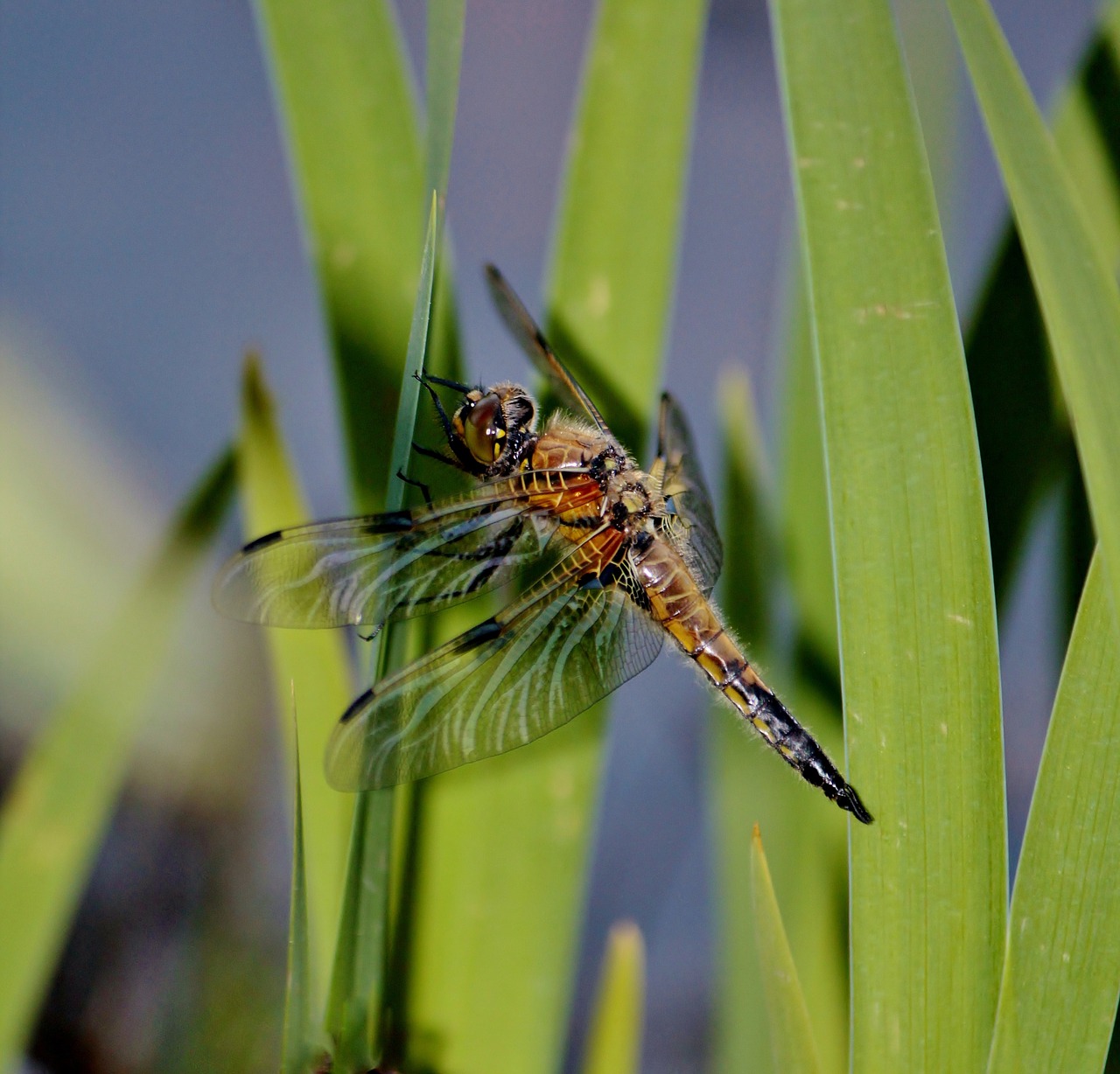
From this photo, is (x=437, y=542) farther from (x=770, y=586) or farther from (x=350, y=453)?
(x=770, y=586)

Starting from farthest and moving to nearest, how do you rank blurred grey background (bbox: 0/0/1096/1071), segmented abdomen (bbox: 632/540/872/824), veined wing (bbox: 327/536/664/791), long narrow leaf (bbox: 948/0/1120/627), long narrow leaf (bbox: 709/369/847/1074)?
1. blurred grey background (bbox: 0/0/1096/1071)
2. long narrow leaf (bbox: 709/369/847/1074)
3. segmented abdomen (bbox: 632/540/872/824)
4. veined wing (bbox: 327/536/664/791)
5. long narrow leaf (bbox: 948/0/1120/627)

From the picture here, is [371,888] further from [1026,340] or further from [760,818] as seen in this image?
[1026,340]

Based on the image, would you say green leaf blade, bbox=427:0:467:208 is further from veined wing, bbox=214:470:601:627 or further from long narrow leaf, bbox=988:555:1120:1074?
long narrow leaf, bbox=988:555:1120:1074

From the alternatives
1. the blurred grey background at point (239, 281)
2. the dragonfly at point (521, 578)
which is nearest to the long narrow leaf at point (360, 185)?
the dragonfly at point (521, 578)

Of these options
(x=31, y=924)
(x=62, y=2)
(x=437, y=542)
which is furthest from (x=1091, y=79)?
(x=62, y=2)

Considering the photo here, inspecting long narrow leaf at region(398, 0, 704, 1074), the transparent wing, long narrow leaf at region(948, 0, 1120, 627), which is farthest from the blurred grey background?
long narrow leaf at region(948, 0, 1120, 627)

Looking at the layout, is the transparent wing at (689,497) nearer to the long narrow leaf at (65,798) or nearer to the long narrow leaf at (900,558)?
the long narrow leaf at (900,558)
